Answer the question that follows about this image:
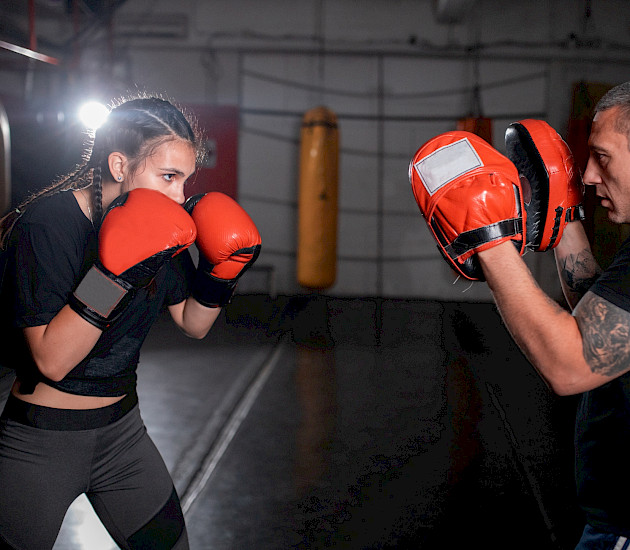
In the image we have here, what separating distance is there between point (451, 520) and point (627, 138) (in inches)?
66.9

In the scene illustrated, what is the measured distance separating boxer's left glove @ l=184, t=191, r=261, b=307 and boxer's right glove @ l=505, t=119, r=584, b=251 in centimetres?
68

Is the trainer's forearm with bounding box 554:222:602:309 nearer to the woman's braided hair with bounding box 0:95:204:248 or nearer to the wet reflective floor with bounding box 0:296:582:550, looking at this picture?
the woman's braided hair with bounding box 0:95:204:248

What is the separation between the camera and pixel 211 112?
777 cm

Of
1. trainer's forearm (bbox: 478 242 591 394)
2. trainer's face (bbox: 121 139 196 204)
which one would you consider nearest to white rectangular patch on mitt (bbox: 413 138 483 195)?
trainer's forearm (bbox: 478 242 591 394)

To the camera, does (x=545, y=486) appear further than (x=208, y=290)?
Yes

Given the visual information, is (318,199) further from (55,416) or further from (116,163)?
(55,416)

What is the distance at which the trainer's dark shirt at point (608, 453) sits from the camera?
105 cm

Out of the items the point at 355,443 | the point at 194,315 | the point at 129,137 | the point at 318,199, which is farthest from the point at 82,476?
the point at 318,199

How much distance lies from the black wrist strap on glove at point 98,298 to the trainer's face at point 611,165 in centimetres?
92

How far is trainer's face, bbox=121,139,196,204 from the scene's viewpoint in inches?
51.7

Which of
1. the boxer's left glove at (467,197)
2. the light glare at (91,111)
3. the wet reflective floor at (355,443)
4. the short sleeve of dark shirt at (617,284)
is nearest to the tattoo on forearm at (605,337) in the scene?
the short sleeve of dark shirt at (617,284)

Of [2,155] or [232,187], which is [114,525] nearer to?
[2,155]

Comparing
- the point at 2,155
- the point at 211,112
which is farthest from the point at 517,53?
the point at 2,155

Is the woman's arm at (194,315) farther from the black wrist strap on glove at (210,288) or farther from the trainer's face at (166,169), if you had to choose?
the trainer's face at (166,169)
